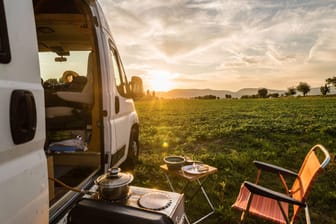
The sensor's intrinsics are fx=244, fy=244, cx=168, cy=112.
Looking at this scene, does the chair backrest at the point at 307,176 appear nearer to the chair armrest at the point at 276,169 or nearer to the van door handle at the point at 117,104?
the chair armrest at the point at 276,169

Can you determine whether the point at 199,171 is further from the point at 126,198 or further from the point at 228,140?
the point at 228,140

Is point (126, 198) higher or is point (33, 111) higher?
point (33, 111)

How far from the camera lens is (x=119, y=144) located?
2916mm

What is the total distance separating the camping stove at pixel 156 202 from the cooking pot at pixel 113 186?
44mm

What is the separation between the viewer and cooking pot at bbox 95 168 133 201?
1731 millimetres

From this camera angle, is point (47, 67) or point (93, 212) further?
point (47, 67)

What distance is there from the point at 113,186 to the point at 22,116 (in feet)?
2.99

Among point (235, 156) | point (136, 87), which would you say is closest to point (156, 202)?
point (136, 87)

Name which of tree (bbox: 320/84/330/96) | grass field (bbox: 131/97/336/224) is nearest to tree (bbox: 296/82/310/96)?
tree (bbox: 320/84/330/96)

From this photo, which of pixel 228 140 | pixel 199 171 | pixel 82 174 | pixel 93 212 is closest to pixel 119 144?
pixel 82 174

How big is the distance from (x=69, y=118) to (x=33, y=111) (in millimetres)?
2175

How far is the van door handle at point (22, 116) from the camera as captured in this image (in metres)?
0.95

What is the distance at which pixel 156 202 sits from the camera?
5.83 ft

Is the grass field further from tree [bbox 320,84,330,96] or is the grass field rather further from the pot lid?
tree [bbox 320,84,330,96]
